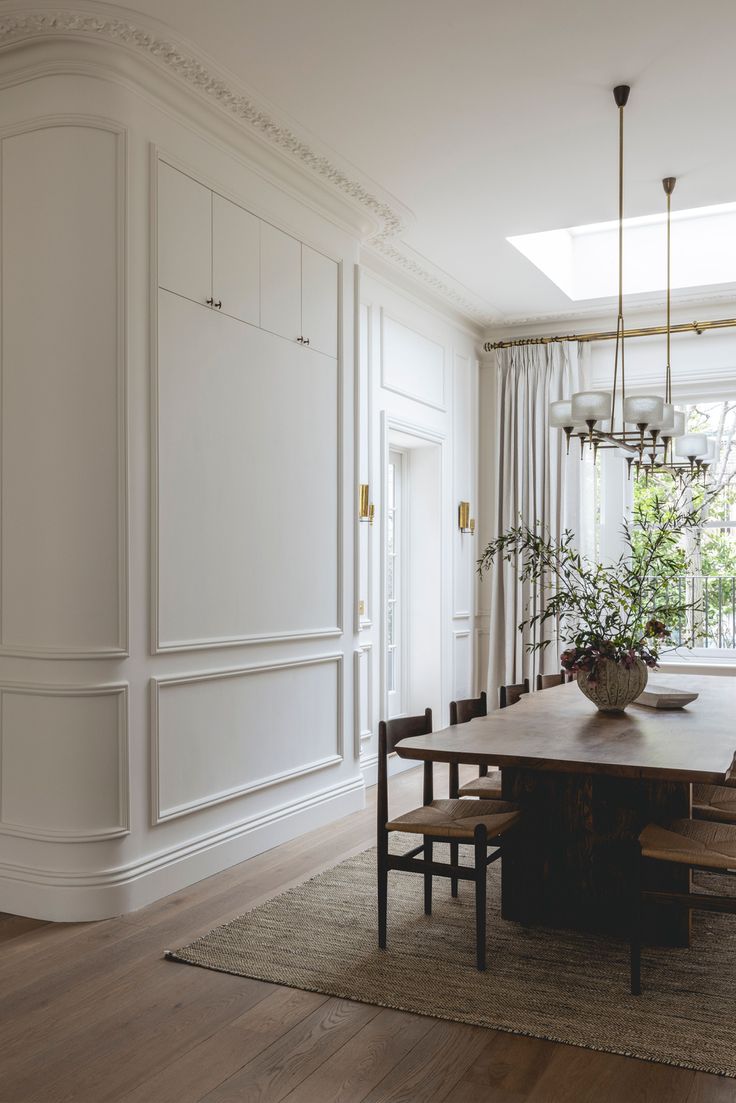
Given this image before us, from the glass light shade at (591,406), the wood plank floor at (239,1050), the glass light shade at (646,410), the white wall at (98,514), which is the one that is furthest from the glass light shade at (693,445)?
the wood plank floor at (239,1050)

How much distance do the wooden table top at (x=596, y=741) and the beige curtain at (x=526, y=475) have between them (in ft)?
9.61

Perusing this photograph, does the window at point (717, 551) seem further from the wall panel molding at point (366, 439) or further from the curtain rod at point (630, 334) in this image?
the wall panel molding at point (366, 439)

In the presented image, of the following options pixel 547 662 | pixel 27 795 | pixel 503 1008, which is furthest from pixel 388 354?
pixel 503 1008

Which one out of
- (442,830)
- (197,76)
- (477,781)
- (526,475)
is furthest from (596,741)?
(526,475)

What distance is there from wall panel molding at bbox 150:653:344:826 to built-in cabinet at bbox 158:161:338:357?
5.08ft

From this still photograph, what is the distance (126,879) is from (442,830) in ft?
4.14

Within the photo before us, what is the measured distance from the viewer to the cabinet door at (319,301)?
4781 mm

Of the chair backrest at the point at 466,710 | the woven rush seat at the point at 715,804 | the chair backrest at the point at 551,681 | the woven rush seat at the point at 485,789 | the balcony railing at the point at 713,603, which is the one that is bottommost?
the woven rush seat at the point at 715,804

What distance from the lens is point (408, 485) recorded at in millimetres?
6926

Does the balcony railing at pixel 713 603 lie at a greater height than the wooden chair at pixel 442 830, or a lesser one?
greater

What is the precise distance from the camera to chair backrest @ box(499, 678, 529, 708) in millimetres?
4387

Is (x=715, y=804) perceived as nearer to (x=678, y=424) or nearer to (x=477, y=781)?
(x=477, y=781)

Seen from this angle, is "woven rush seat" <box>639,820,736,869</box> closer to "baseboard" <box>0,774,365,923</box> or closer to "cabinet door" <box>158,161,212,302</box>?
"baseboard" <box>0,774,365,923</box>

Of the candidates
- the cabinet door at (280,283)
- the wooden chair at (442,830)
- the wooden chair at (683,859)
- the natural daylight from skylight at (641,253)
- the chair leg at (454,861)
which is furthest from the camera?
the natural daylight from skylight at (641,253)
